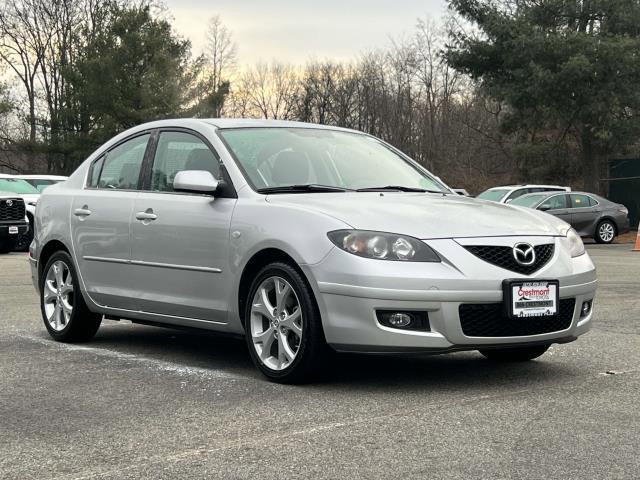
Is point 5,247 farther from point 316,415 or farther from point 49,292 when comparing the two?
point 316,415

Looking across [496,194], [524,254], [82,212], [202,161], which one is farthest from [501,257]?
[496,194]

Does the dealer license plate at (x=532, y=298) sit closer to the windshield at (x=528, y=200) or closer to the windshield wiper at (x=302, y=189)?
the windshield wiper at (x=302, y=189)

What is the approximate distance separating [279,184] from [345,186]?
46 centimetres

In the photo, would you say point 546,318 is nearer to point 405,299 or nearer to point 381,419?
point 405,299

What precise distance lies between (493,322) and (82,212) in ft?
11.3

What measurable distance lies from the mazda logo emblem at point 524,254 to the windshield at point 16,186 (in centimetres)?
1958

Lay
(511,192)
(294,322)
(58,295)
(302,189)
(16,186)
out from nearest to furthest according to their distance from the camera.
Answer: (294,322), (302,189), (58,295), (16,186), (511,192)

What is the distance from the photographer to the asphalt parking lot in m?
4.02

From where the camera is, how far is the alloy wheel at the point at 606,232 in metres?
26.0

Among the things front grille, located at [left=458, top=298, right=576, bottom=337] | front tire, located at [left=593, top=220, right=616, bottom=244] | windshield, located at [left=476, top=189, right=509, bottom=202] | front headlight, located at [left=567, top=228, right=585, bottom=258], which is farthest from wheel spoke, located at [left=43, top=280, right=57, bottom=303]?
front tire, located at [left=593, top=220, right=616, bottom=244]

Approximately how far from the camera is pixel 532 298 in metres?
5.55

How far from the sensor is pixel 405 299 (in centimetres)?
533

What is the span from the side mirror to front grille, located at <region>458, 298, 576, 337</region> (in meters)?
1.80

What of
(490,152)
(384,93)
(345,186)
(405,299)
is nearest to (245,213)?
(345,186)
